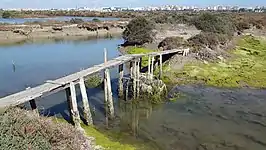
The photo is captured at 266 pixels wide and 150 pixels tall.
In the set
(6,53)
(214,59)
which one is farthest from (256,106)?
(6,53)

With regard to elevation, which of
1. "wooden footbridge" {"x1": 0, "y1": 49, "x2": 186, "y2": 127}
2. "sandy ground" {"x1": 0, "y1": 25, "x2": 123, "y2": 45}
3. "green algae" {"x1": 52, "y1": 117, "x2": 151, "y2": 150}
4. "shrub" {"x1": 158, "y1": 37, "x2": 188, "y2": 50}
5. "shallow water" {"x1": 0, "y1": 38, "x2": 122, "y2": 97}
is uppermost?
"wooden footbridge" {"x1": 0, "y1": 49, "x2": 186, "y2": 127}

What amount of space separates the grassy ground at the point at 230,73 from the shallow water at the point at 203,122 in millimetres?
2546

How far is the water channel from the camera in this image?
16172 millimetres

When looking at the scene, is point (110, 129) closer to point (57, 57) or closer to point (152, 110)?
point (152, 110)

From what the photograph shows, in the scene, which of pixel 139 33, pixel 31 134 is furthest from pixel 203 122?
pixel 139 33

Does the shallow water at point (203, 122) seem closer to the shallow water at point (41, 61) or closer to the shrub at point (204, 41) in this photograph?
the shallow water at point (41, 61)

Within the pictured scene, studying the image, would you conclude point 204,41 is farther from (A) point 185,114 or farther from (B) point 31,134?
(B) point 31,134

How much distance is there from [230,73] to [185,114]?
11165 mm

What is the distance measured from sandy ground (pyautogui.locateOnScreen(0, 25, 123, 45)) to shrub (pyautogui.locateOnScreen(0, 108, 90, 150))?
4484cm

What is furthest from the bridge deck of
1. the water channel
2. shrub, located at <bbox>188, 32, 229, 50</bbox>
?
shrub, located at <bbox>188, 32, 229, 50</bbox>

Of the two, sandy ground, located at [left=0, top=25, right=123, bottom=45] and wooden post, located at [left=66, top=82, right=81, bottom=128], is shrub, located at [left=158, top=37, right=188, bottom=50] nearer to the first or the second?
wooden post, located at [left=66, top=82, right=81, bottom=128]

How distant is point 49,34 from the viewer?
62.4 m

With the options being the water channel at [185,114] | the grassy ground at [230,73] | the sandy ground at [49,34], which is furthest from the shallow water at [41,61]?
the grassy ground at [230,73]

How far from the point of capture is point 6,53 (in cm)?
4103
